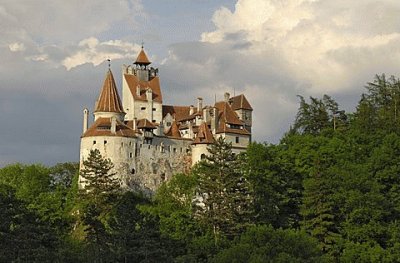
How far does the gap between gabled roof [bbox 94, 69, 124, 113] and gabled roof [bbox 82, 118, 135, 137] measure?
1.31 metres

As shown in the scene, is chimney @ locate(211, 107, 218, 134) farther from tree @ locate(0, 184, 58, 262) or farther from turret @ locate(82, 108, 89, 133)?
tree @ locate(0, 184, 58, 262)

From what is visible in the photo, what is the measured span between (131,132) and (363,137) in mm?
23136

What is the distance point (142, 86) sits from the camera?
99.5m

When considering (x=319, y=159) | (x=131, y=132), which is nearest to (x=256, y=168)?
(x=319, y=159)

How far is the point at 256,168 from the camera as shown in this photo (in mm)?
76375

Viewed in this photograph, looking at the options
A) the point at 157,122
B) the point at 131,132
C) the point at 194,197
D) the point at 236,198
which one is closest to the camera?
the point at 236,198

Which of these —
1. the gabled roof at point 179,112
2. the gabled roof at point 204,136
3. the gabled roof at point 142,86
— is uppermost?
the gabled roof at point 142,86

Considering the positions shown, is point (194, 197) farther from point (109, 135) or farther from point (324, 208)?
point (324, 208)

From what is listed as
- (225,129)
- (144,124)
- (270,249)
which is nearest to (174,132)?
(144,124)

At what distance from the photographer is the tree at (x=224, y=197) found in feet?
218

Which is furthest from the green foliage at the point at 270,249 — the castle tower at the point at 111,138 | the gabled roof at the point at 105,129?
the gabled roof at the point at 105,129

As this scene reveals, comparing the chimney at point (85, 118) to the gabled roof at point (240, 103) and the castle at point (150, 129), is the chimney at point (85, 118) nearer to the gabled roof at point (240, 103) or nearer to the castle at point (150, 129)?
the castle at point (150, 129)

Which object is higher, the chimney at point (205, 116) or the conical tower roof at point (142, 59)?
the conical tower roof at point (142, 59)

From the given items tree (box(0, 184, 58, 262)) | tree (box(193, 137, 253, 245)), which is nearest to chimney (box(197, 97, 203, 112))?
tree (box(193, 137, 253, 245))
